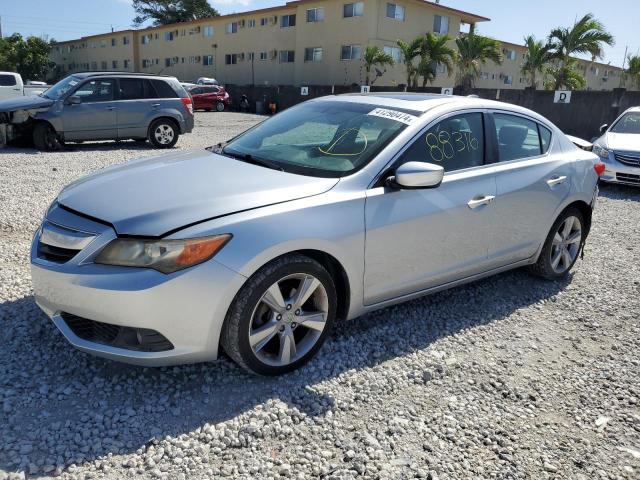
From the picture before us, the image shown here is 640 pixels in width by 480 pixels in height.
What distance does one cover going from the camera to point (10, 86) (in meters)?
19.2

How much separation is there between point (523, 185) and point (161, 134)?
10.3 metres

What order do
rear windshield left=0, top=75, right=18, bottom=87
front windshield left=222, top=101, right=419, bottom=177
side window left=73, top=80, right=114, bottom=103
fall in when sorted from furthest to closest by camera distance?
1. rear windshield left=0, top=75, right=18, bottom=87
2. side window left=73, top=80, right=114, bottom=103
3. front windshield left=222, top=101, right=419, bottom=177

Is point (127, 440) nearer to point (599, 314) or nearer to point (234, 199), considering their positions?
point (234, 199)

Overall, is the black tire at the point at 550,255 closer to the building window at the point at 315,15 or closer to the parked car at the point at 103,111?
the parked car at the point at 103,111

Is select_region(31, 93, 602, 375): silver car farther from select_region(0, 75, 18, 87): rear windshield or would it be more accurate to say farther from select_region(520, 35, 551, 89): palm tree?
select_region(520, 35, 551, 89): palm tree

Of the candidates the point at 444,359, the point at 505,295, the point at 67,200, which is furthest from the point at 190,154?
the point at 505,295

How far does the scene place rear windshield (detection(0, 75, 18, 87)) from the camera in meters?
19.3

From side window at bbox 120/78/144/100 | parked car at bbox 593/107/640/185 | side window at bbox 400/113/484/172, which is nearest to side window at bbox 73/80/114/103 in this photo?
side window at bbox 120/78/144/100

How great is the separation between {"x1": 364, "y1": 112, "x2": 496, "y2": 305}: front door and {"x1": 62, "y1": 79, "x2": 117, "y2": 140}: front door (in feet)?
32.7

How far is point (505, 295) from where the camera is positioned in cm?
466

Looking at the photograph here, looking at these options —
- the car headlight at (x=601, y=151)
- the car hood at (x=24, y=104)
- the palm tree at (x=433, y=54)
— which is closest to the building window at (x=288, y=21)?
the palm tree at (x=433, y=54)

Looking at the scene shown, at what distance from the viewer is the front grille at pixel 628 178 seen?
970 cm

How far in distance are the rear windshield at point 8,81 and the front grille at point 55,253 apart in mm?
19660

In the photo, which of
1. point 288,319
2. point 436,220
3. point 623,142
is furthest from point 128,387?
point 623,142
